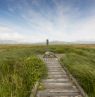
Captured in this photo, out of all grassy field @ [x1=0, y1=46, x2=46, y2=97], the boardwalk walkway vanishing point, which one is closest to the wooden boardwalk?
the boardwalk walkway vanishing point

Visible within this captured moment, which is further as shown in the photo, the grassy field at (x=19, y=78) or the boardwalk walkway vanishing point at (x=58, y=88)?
the grassy field at (x=19, y=78)

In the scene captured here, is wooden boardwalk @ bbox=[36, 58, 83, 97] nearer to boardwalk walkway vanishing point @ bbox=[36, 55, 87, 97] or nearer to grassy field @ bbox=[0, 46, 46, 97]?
boardwalk walkway vanishing point @ bbox=[36, 55, 87, 97]

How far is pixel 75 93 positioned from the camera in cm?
591

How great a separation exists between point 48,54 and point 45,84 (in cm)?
1043

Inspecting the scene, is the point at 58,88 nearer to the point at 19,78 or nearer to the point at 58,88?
the point at 58,88

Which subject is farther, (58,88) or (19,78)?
(19,78)

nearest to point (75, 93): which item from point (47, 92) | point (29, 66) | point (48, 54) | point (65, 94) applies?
point (65, 94)

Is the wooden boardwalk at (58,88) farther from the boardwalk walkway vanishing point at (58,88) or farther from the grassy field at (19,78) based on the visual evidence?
the grassy field at (19,78)

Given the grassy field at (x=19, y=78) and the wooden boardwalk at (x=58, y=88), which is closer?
the wooden boardwalk at (x=58, y=88)

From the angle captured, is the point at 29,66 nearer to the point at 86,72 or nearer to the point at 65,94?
the point at 86,72

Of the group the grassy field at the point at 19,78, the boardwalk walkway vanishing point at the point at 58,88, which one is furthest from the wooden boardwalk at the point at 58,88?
the grassy field at the point at 19,78

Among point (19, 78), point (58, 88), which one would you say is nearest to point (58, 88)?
point (58, 88)

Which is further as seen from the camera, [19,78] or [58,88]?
[19,78]

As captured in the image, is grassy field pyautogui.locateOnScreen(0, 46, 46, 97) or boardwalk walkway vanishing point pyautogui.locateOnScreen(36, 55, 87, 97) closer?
boardwalk walkway vanishing point pyautogui.locateOnScreen(36, 55, 87, 97)
